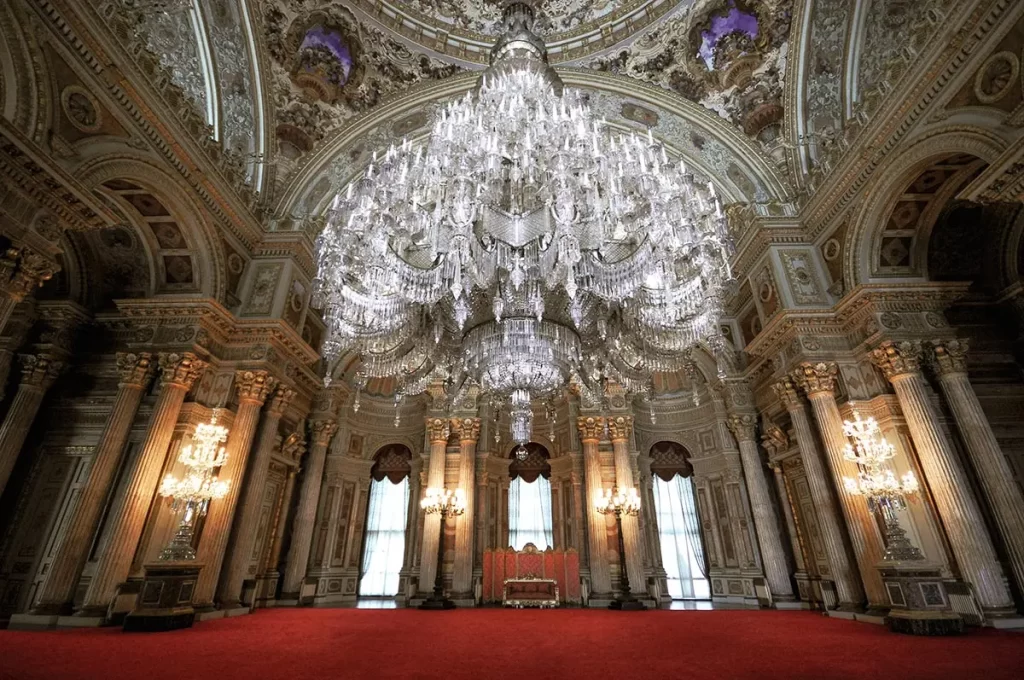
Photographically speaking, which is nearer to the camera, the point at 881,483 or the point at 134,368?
the point at 881,483

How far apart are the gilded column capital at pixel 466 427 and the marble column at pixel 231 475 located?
4346 mm

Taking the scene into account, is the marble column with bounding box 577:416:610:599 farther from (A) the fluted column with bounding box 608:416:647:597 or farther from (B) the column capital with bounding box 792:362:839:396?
(B) the column capital with bounding box 792:362:839:396

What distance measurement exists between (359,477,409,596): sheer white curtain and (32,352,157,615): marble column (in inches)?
250

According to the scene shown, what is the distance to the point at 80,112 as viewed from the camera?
5.83 metres

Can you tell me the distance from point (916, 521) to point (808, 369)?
2526 mm

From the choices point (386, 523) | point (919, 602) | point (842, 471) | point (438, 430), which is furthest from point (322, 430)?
point (919, 602)

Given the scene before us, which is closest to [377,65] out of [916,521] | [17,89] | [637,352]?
[17,89]

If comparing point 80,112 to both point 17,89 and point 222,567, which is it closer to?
point 17,89

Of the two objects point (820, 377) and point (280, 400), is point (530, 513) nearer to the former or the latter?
point (280, 400)

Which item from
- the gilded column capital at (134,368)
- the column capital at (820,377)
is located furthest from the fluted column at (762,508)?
the gilded column capital at (134,368)

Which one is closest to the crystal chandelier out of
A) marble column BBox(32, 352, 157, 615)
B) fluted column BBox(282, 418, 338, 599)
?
marble column BBox(32, 352, 157, 615)

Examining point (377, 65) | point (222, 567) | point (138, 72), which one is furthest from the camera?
point (377, 65)

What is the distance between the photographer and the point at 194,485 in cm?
672

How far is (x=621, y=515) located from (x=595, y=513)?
2.32ft
